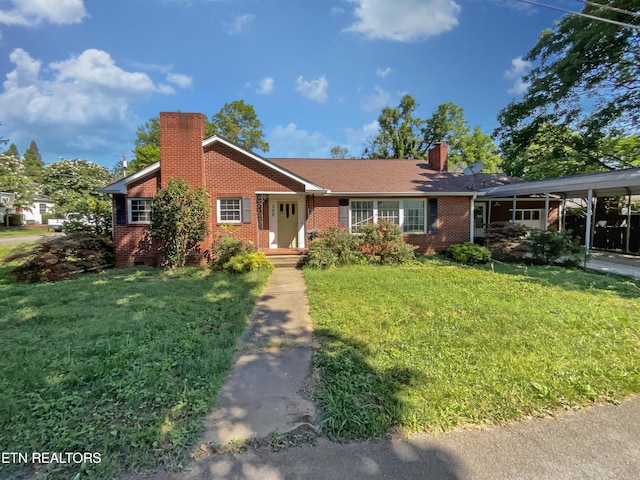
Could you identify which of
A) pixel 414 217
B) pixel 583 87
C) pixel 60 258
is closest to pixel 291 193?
pixel 414 217

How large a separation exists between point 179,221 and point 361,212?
7.16 m

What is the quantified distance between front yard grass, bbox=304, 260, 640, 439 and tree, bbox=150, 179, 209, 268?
5216 millimetres

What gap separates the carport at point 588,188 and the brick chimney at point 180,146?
12.7 metres

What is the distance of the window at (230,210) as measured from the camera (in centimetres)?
1138

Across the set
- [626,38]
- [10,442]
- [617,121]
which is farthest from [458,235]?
[10,442]

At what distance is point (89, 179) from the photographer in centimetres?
3369

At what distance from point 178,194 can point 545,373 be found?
32.6ft

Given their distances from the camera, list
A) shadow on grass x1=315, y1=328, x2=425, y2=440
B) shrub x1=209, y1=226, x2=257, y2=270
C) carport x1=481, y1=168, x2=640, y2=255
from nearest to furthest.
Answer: shadow on grass x1=315, y1=328, x2=425, y2=440 → shrub x1=209, y1=226, x2=257, y2=270 → carport x1=481, y1=168, x2=640, y2=255

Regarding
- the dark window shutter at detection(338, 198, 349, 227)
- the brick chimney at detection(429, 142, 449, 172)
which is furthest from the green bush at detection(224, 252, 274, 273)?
the brick chimney at detection(429, 142, 449, 172)

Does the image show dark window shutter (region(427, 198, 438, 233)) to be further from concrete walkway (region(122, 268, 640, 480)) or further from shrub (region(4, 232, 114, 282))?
shrub (region(4, 232, 114, 282))

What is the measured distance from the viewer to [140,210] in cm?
1089

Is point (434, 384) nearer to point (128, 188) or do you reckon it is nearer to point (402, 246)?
point (402, 246)

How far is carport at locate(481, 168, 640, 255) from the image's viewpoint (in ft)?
33.5

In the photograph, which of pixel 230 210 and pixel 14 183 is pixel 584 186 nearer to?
pixel 230 210
